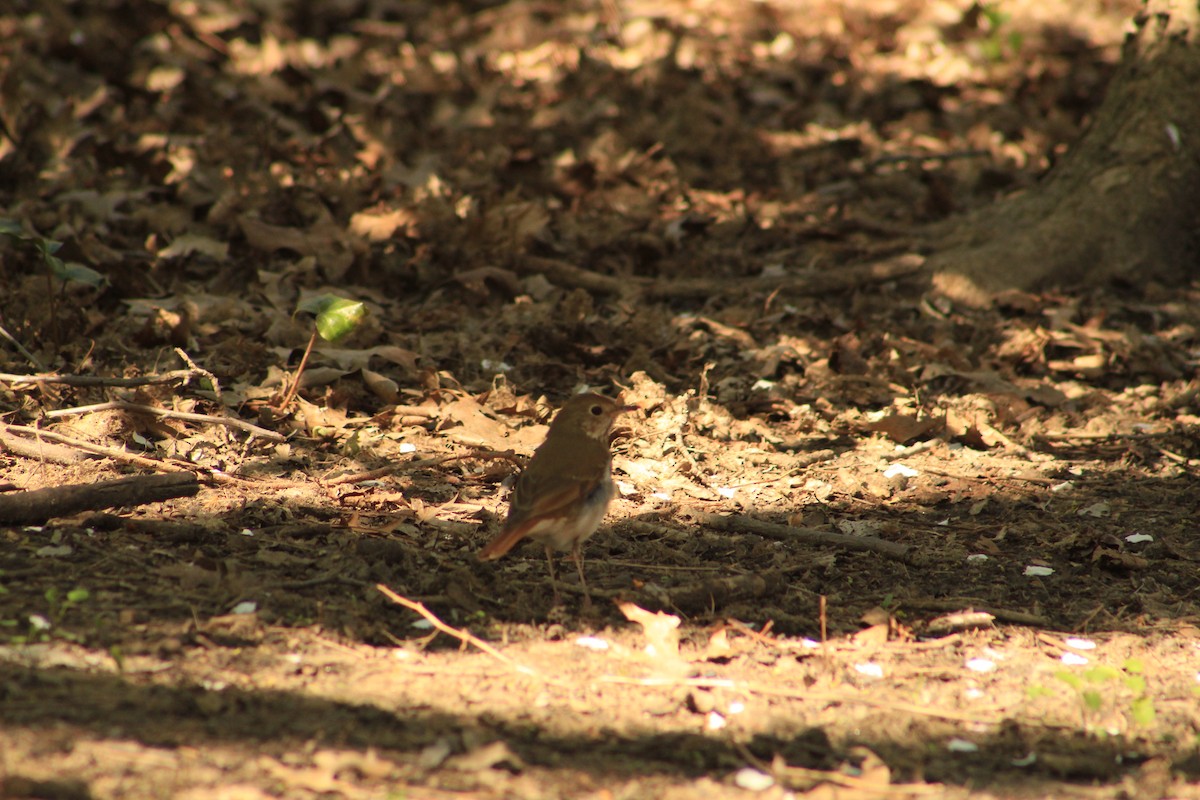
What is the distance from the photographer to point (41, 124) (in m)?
7.73

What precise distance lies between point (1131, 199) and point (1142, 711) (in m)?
4.48

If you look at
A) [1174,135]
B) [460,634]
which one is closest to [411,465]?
[460,634]

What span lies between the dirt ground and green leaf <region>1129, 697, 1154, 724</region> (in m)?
0.01

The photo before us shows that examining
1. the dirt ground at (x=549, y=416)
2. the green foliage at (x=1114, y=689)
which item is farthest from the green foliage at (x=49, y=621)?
the green foliage at (x=1114, y=689)

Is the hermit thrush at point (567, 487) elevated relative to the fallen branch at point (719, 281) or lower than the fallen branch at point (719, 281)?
lower

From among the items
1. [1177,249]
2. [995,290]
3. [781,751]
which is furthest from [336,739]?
[1177,249]

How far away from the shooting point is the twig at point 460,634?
3.34 metres

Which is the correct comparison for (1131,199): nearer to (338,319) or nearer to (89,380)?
(338,319)

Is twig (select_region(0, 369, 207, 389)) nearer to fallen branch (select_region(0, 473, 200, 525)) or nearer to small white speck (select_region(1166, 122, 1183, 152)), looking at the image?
fallen branch (select_region(0, 473, 200, 525))

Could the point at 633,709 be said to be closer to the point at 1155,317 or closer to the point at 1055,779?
the point at 1055,779

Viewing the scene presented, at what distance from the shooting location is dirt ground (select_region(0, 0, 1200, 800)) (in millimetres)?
3006

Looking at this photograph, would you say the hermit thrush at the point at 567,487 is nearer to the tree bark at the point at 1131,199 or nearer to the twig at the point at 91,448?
the twig at the point at 91,448

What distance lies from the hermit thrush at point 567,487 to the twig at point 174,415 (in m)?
1.28

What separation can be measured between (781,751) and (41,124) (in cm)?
687
